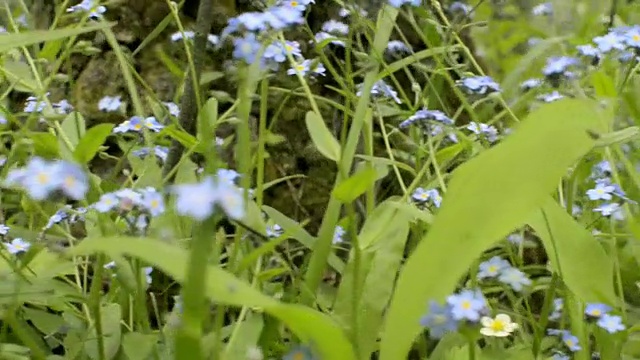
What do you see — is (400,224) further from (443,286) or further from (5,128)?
(5,128)

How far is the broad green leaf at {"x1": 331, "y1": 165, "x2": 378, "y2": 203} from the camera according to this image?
18.4 inches

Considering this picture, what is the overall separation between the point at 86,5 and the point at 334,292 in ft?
1.19

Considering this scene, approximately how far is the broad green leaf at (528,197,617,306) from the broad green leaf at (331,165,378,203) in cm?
16

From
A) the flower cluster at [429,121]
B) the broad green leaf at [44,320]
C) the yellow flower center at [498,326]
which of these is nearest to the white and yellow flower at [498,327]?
the yellow flower center at [498,326]

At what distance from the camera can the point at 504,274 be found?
0.59m

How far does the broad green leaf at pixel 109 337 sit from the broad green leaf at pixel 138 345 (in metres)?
0.03

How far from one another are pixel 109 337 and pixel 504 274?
12.4 inches

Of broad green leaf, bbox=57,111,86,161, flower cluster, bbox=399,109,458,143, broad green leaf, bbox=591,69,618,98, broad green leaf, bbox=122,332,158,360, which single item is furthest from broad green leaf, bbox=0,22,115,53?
broad green leaf, bbox=591,69,618,98

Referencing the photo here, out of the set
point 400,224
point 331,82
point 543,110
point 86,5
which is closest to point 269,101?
point 331,82

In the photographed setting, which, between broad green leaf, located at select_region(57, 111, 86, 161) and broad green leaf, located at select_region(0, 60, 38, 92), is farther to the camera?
broad green leaf, located at select_region(0, 60, 38, 92)

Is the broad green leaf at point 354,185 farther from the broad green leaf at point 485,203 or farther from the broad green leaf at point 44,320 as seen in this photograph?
the broad green leaf at point 44,320

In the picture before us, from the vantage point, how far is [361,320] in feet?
1.77

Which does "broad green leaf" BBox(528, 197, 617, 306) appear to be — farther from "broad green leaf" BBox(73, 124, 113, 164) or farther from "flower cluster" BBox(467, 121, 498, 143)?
"broad green leaf" BBox(73, 124, 113, 164)

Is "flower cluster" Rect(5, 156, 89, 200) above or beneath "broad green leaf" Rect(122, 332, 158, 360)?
above
